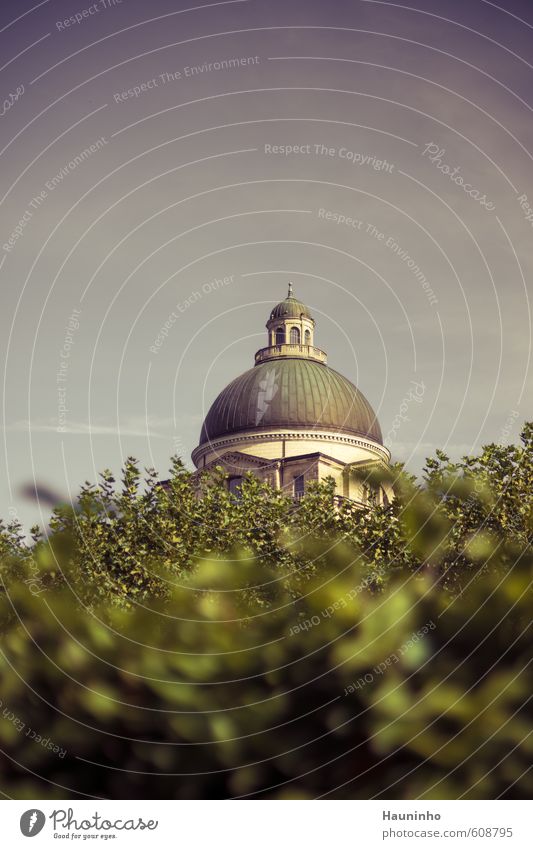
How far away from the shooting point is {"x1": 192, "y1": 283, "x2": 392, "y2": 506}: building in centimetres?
5431

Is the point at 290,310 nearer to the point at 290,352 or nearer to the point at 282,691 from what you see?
the point at 290,352

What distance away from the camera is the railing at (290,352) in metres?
61.6

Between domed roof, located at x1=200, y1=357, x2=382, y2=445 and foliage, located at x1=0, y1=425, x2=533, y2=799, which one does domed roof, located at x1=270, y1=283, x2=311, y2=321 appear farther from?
foliage, located at x1=0, y1=425, x2=533, y2=799

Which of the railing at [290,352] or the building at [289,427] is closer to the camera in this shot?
the building at [289,427]

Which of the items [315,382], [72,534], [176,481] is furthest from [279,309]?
[72,534]

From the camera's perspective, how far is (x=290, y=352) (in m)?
61.8

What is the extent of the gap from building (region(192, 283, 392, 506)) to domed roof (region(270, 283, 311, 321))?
19.2 ft

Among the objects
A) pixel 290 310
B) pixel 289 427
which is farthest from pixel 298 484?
pixel 290 310
